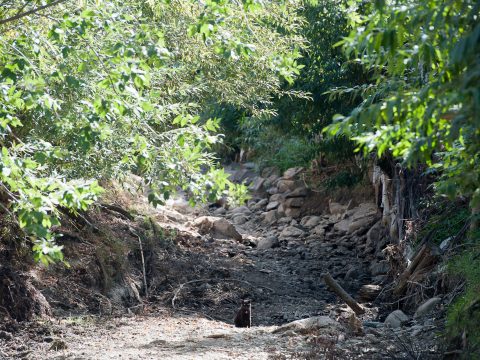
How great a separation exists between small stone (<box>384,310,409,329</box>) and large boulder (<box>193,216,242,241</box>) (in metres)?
6.81

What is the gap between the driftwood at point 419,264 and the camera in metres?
9.85

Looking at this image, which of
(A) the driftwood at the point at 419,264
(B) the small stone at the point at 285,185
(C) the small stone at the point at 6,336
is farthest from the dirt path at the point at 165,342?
(B) the small stone at the point at 285,185

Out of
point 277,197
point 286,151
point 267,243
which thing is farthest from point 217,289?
point 277,197

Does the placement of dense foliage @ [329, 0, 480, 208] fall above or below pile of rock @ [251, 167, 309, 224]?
above

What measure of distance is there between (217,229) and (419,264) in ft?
21.2

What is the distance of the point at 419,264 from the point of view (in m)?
10.0

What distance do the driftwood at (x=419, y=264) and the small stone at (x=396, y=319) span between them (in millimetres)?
730

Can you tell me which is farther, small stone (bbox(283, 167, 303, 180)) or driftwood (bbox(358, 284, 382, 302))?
small stone (bbox(283, 167, 303, 180))

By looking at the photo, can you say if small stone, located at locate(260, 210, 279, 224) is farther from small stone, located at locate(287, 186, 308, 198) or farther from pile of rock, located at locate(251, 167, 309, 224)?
small stone, located at locate(287, 186, 308, 198)

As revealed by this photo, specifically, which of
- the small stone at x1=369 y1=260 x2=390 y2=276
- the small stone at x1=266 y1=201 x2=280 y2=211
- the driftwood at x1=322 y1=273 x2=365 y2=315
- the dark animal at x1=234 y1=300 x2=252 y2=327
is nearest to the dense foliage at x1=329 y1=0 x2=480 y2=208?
the dark animal at x1=234 y1=300 x2=252 y2=327

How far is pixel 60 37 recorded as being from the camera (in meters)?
6.03

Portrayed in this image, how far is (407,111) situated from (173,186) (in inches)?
105

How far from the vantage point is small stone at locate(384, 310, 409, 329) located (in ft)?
29.0

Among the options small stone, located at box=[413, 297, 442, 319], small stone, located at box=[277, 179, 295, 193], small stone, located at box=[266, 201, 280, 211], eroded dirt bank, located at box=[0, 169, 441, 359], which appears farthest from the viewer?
small stone, located at box=[277, 179, 295, 193]
